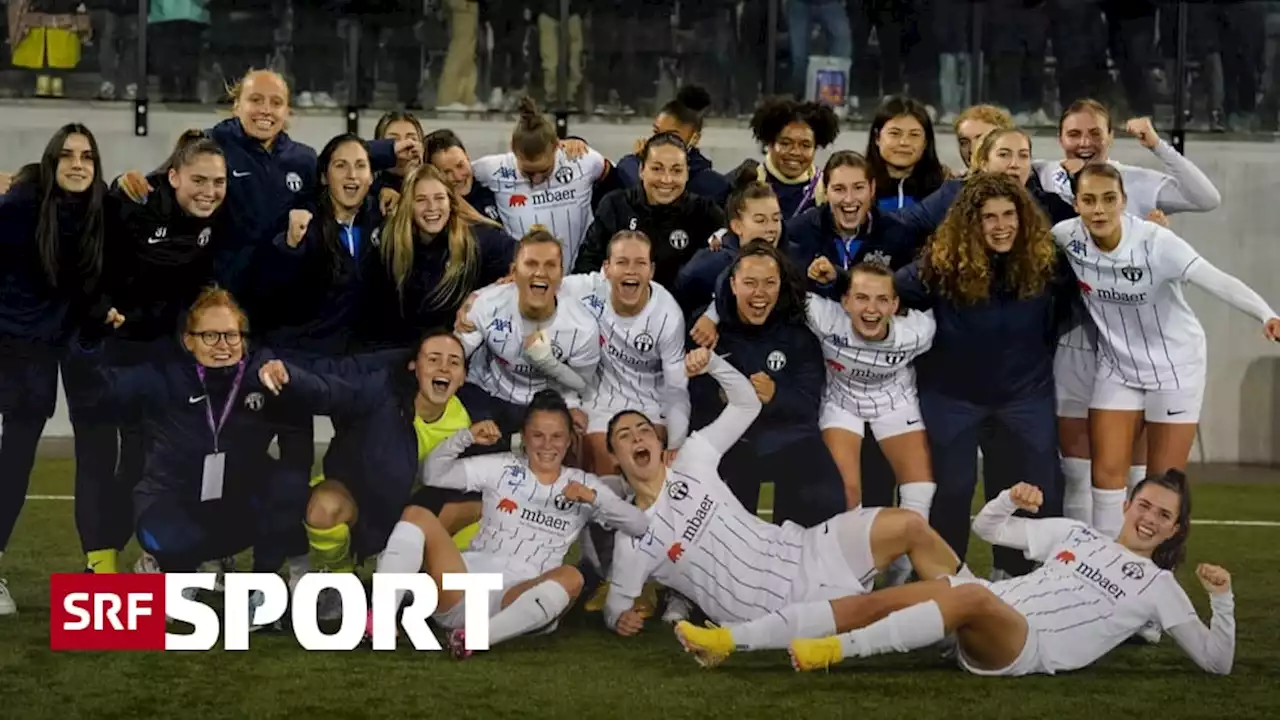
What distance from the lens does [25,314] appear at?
5316 millimetres

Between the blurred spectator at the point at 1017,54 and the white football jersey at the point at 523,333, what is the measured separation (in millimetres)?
5036

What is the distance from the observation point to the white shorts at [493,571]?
4.95 meters

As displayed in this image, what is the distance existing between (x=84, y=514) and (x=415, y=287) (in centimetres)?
121

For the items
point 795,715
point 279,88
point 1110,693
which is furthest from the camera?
Result: point 279,88

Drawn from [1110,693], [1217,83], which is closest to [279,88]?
[1110,693]

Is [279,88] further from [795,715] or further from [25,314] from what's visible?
[795,715]

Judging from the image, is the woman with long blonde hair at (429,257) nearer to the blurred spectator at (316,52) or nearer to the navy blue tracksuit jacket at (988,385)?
the navy blue tracksuit jacket at (988,385)

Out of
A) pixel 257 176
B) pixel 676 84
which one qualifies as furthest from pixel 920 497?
pixel 676 84

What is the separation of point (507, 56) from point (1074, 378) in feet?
16.3

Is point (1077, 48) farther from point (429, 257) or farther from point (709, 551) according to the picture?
point (709, 551)

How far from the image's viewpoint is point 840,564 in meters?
4.96

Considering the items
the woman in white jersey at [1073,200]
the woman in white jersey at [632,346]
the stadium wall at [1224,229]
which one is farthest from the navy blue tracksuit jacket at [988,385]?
the stadium wall at [1224,229]

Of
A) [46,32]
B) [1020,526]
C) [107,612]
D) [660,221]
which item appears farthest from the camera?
[46,32]

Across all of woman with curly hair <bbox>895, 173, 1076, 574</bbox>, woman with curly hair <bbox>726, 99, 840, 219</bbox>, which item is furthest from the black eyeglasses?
woman with curly hair <bbox>895, 173, 1076, 574</bbox>
